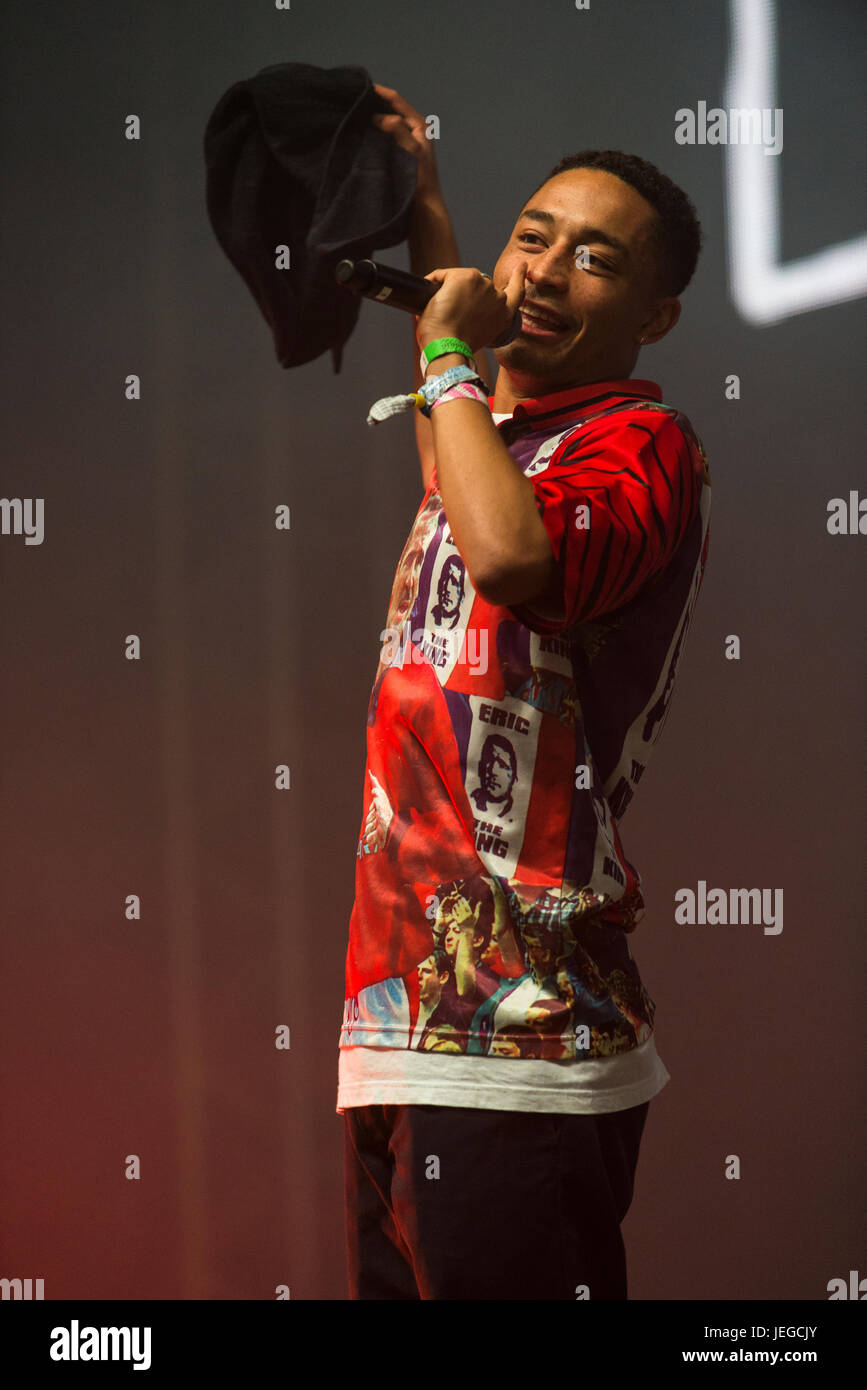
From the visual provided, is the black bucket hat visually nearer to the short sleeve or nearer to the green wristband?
the green wristband

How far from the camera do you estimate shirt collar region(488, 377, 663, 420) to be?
1.24 m

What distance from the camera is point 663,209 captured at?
1.33m

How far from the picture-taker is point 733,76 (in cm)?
176

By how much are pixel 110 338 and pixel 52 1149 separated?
1179mm

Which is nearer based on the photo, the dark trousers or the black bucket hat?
the dark trousers

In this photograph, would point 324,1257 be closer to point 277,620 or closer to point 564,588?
point 277,620

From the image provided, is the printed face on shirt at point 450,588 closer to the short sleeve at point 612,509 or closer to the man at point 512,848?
the man at point 512,848

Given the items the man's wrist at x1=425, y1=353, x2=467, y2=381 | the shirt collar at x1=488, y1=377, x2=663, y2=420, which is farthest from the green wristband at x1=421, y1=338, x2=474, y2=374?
the shirt collar at x1=488, y1=377, x2=663, y2=420

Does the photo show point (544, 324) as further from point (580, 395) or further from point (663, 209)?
point (663, 209)

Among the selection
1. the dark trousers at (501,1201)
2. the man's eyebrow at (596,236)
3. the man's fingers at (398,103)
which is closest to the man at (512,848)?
the dark trousers at (501,1201)

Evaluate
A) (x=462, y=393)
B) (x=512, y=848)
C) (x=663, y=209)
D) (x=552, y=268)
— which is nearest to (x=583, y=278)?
(x=552, y=268)

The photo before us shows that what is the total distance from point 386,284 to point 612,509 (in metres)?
0.30
